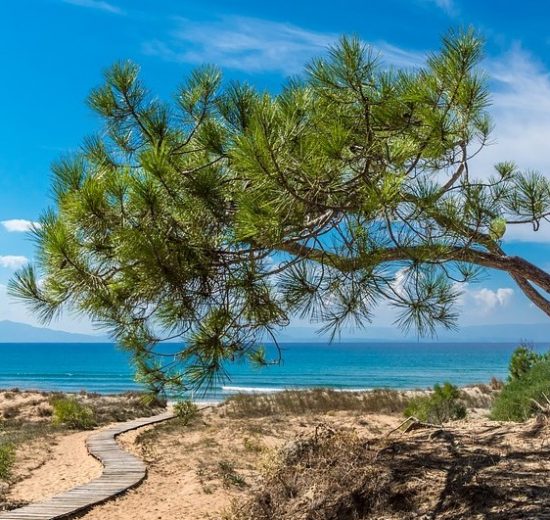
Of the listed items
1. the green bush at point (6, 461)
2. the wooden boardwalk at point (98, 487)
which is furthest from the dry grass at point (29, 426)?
the wooden boardwalk at point (98, 487)

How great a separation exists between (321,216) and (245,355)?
1634 mm

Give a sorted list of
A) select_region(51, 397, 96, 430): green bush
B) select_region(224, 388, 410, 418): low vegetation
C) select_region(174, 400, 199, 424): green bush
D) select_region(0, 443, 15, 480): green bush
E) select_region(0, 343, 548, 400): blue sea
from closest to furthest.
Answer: select_region(174, 400, 199, 424): green bush < select_region(0, 443, 15, 480): green bush < select_region(51, 397, 96, 430): green bush < select_region(224, 388, 410, 418): low vegetation < select_region(0, 343, 548, 400): blue sea

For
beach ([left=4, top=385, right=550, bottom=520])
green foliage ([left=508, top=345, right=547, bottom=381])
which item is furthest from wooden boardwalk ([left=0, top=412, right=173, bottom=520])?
green foliage ([left=508, top=345, right=547, bottom=381])

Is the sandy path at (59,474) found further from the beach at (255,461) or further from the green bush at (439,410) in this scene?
the green bush at (439,410)

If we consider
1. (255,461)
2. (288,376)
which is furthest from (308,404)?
(288,376)

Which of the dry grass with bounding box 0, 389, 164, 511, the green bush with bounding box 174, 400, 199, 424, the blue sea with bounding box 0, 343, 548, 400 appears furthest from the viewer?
the blue sea with bounding box 0, 343, 548, 400

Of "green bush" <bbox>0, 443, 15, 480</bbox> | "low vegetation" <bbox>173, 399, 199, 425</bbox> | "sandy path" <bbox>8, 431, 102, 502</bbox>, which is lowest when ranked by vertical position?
"sandy path" <bbox>8, 431, 102, 502</bbox>

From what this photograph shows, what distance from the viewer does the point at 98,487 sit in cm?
806

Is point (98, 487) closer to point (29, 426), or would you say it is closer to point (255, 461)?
point (255, 461)

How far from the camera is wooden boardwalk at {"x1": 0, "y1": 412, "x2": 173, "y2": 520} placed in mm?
6895

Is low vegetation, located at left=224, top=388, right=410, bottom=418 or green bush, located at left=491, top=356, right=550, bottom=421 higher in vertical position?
green bush, located at left=491, top=356, right=550, bottom=421

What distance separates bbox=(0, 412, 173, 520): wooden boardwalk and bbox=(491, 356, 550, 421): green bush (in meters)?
4.61

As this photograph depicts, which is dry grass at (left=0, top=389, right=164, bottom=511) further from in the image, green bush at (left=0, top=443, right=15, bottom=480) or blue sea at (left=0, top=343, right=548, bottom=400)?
blue sea at (left=0, top=343, right=548, bottom=400)

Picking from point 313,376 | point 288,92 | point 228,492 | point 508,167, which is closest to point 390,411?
point 228,492
